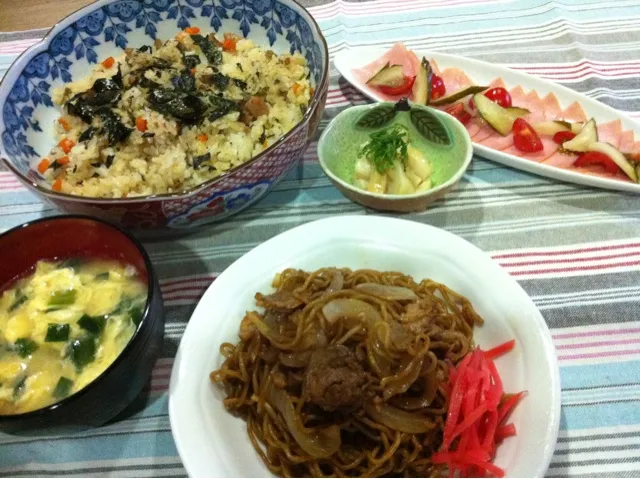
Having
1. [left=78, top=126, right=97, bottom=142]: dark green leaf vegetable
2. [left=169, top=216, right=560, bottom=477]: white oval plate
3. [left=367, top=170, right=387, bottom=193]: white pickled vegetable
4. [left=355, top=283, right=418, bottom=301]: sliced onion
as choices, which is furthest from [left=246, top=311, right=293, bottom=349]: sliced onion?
[left=78, top=126, right=97, bottom=142]: dark green leaf vegetable

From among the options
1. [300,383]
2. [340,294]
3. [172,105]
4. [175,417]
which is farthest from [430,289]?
[172,105]

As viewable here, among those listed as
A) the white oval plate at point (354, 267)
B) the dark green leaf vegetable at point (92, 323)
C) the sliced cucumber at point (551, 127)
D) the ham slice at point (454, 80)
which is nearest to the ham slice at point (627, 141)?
the sliced cucumber at point (551, 127)

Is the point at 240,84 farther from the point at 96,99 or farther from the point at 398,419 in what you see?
the point at 398,419

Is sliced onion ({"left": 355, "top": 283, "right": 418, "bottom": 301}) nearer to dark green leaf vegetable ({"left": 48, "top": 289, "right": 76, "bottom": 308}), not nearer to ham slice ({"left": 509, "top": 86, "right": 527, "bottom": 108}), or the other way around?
dark green leaf vegetable ({"left": 48, "top": 289, "right": 76, "bottom": 308})

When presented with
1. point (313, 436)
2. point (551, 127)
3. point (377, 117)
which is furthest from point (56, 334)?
point (551, 127)

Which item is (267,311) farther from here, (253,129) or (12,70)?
(12,70)

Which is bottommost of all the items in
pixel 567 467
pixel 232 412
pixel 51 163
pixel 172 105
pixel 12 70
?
pixel 567 467

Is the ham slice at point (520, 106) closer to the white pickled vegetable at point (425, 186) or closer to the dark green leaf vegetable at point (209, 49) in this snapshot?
the white pickled vegetable at point (425, 186)
